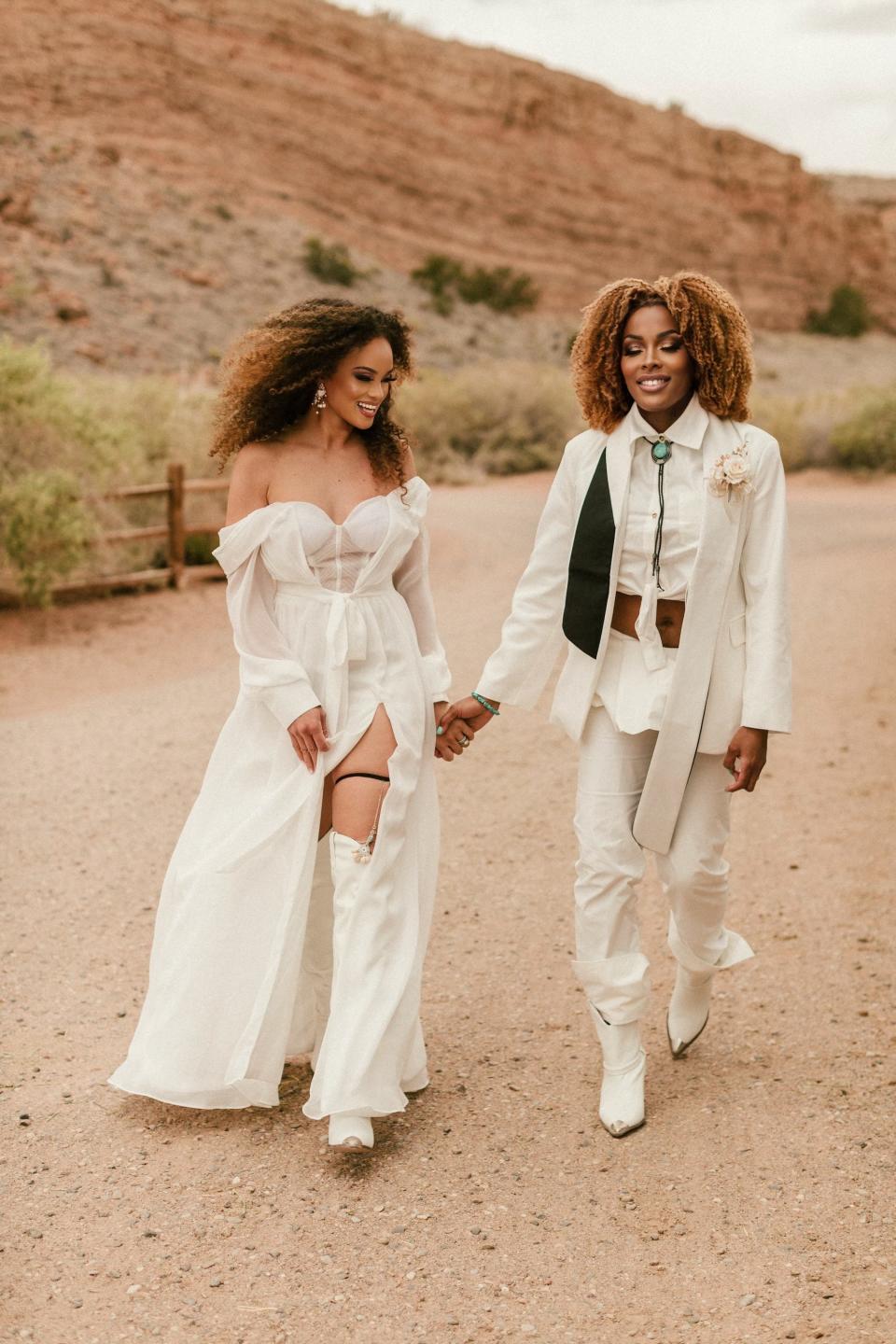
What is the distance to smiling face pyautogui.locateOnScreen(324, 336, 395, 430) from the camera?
3357 millimetres

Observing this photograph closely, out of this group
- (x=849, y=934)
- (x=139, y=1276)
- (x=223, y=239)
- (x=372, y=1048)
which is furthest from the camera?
(x=223, y=239)

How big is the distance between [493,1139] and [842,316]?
161ft

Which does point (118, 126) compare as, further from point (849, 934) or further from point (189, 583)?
point (849, 934)

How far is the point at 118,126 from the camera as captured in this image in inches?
1427

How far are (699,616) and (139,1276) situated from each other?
1906 millimetres

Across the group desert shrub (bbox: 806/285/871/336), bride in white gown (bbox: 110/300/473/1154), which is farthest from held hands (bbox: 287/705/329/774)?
desert shrub (bbox: 806/285/871/336)

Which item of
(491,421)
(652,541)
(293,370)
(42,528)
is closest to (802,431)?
(491,421)

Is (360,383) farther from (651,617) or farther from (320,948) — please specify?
(320,948)

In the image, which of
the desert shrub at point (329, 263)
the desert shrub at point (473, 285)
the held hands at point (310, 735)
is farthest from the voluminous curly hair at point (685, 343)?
the desert shrub at point (473, 285)

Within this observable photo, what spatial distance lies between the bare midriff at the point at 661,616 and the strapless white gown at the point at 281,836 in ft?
1.77

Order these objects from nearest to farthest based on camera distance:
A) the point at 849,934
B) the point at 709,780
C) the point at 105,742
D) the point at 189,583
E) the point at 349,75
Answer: the point at 709,780 → the point at 849,934 → the point at 105,742 → the point at 189,583 → the point at 349,75

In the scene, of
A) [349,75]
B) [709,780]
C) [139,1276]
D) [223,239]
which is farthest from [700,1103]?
[349,75]

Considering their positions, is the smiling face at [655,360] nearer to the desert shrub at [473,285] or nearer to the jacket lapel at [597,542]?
the jacket lapel at [597,542]

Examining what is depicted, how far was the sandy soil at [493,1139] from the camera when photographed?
2729 mm
